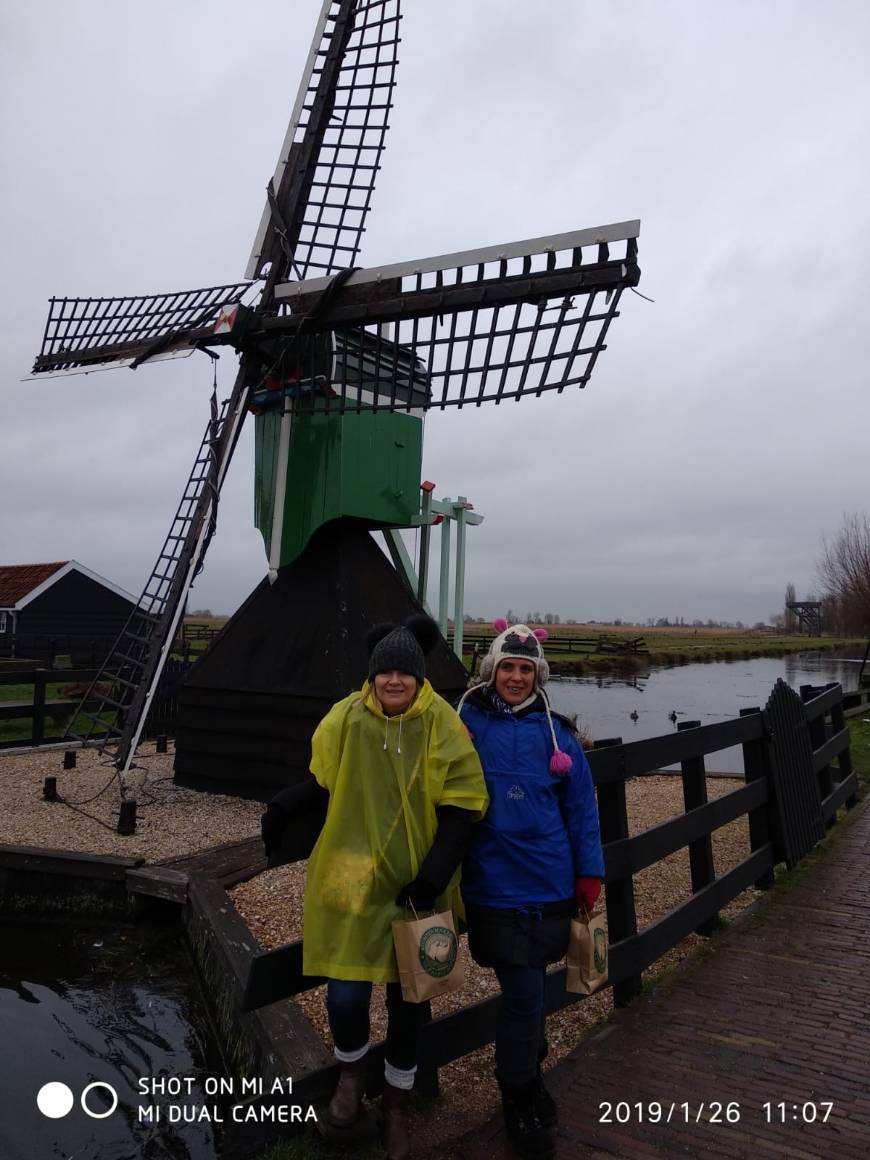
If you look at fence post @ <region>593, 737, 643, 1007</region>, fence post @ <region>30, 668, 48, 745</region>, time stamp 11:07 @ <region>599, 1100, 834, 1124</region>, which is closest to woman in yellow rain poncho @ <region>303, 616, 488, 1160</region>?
time stamp 11:07 @ <region>599, 1100, 834, 1124</region>

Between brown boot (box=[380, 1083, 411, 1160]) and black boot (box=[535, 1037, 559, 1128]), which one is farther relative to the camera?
black boot (box=[535, 1037, 559, 1128])

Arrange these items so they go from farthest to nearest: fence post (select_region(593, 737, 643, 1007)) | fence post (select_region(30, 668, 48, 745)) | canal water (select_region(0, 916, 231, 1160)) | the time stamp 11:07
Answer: fence post (select_region(30, 668, 48, 745))
fence post (select_region(593, 737, 643, 1007))
canal water (select_region(0, 916, 231, 1160))
the time stamp 11:07

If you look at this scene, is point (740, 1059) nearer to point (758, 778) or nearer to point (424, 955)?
point (424, 955)

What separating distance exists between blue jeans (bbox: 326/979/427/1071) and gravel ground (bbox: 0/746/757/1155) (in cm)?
29

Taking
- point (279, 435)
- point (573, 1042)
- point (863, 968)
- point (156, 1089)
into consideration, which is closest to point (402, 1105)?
point (573, 1042)

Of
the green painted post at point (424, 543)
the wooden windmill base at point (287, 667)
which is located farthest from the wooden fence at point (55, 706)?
the green painted post at point (424, 543)

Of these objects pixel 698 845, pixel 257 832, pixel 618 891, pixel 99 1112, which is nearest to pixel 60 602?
pixel 257 832

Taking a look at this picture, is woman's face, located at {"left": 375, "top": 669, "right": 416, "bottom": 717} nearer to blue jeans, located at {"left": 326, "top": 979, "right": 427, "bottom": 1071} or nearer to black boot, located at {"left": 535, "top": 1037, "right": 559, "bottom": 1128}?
blue jeans, located at {"left": 326, "top": 979, "right": 427, "bottom": 1071}

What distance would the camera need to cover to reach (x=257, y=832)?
22.8 ft

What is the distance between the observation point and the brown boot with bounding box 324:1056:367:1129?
2.34m

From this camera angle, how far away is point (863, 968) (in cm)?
388

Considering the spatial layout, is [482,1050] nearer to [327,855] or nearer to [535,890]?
[535,890]

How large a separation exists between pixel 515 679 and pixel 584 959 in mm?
872

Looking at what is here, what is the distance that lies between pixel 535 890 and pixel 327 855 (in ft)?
2.09
